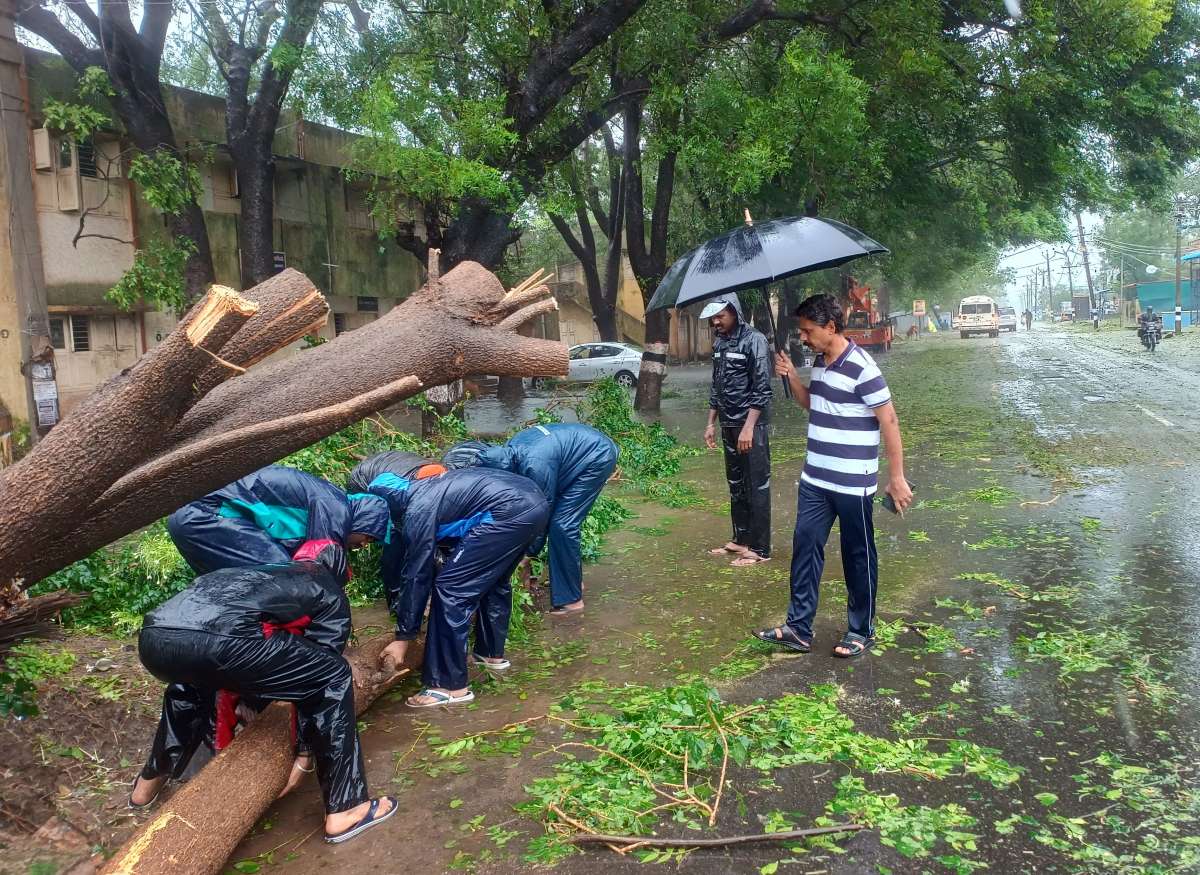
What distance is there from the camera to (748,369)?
6461 mm

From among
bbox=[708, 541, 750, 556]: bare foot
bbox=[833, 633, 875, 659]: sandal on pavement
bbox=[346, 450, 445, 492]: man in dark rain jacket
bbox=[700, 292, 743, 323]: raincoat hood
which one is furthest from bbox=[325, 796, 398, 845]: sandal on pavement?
bbox=[700, 292, 743, 323]: raincoat hood

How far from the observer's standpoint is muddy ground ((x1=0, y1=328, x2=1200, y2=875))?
3053mm

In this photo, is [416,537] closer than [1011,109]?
Yes

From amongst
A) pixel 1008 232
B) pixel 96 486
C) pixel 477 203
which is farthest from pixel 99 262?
pixel 1008 232

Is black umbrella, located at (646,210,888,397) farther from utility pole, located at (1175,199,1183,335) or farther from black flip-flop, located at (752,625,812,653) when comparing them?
utility pole, located at (1175,199,1183,335)

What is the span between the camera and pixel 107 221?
13.7 meters

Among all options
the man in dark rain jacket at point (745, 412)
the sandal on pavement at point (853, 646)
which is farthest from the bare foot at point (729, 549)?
the sandal on pavement at point (853, 646)

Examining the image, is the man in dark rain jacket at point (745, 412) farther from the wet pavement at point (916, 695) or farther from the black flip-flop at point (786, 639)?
the black flip-flop at point (786, 639)

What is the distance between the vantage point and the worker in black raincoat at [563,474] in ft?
17.9

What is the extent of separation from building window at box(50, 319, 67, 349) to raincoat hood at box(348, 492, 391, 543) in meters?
11.4

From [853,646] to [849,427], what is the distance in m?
1.12

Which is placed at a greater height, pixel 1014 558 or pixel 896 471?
pixel 896 471

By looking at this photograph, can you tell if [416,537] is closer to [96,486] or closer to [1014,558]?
[96,486]

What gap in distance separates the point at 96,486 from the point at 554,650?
2.75m
